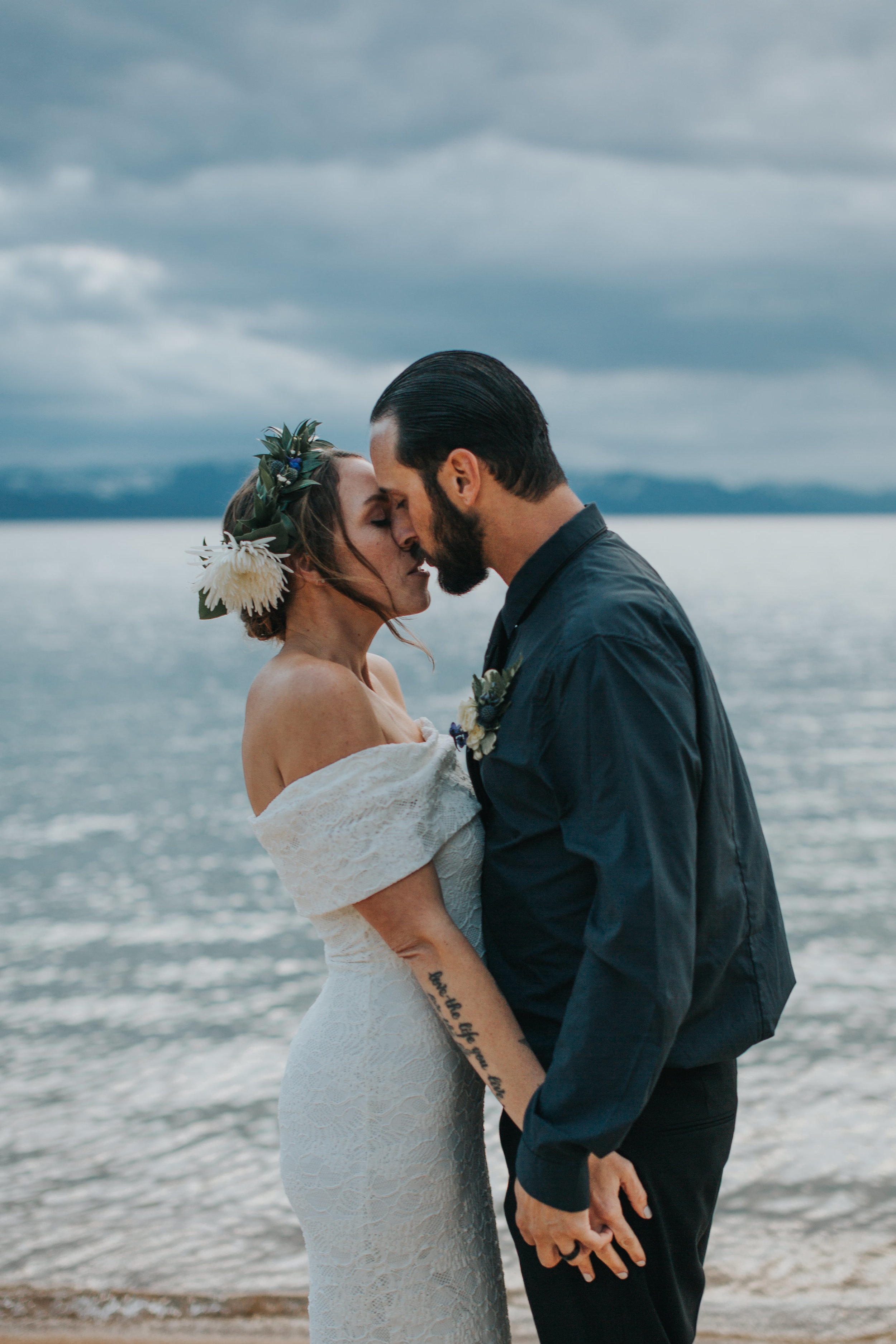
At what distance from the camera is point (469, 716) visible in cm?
226

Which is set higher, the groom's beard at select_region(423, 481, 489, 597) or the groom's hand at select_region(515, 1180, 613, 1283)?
the groom's beard at select_region(423, 481, 489, 597)

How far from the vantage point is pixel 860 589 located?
7425 centimetres

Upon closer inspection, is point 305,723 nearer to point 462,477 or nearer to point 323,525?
Result: point 323,525

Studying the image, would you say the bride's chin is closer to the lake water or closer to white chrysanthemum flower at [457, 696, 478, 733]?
white chrysanthemum flower at [457, 696, 478, 733]

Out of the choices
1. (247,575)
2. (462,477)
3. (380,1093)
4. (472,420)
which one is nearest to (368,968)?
(380,1093)

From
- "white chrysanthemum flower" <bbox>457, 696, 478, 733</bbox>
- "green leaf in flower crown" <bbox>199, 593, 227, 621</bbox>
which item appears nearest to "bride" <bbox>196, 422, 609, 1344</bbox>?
"green leaf in flower crown" <bbox>199, 593, 227, 621</bbox>

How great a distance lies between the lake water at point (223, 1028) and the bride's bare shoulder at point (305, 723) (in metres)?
0.91

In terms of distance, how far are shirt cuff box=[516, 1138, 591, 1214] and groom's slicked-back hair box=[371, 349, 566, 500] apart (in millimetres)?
1238

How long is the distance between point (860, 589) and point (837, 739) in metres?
57.5

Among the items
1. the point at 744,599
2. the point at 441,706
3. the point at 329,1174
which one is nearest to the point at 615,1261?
the point at 329,1174

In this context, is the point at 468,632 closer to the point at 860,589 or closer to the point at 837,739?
the point at 837,739

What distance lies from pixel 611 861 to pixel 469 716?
20.7 inches

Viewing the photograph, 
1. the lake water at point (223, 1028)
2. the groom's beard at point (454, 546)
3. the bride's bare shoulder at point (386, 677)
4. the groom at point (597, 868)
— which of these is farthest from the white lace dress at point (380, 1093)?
the lake water at point (223, 1028)

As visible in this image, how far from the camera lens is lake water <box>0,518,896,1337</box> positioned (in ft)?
16.8
